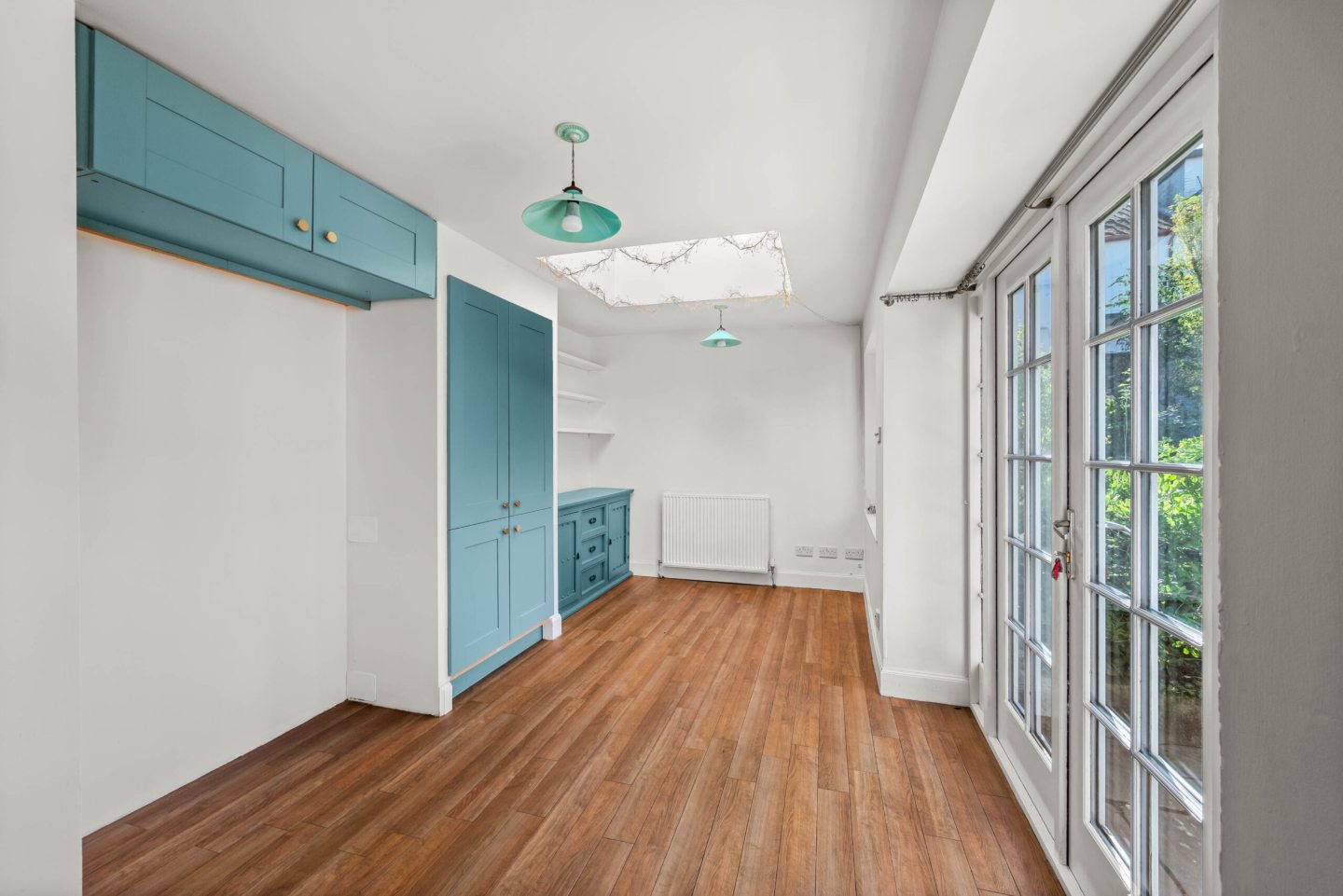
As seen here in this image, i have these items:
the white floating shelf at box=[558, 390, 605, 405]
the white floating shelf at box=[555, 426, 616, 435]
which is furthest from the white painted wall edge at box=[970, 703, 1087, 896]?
the white floating shelf at box=[558, 390, 605, 405]

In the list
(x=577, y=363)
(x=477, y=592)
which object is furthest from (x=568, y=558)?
(x=577, y=363)

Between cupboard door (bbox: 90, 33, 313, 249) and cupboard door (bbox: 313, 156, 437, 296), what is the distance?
68 millimetres

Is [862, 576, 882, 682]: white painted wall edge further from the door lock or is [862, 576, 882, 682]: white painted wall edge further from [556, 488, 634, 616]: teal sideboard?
[556, 488, 634, 616]: teal sideboard

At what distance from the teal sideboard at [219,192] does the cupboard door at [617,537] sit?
117 inches

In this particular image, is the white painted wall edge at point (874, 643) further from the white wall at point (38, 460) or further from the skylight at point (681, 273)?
the white wall at point (38, 460)

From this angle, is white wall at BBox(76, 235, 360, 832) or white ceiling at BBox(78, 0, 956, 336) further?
white wall at BBox(76, 235, 360, 832)

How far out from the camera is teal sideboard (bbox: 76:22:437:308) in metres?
1.56

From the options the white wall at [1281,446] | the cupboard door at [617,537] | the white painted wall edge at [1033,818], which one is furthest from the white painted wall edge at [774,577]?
the white wall at [1281,446]

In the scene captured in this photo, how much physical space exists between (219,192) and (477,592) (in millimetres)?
2123

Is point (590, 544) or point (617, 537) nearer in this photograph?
point (590, 544)

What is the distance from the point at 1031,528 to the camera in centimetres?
208

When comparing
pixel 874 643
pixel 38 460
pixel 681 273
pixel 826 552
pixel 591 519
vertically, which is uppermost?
pixel 681 273

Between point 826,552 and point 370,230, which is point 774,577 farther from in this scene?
point 370,230

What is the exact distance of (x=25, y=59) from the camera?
3.03 feet
